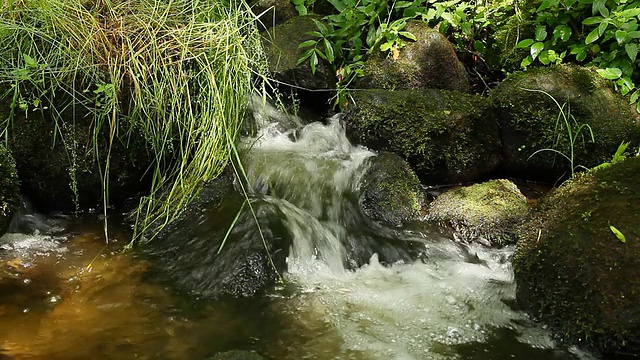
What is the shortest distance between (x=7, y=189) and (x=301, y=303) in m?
1.76

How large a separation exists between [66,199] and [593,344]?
9.56 ft

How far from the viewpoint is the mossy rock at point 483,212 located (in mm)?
3086

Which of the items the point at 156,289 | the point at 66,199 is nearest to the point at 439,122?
the point at 156,289

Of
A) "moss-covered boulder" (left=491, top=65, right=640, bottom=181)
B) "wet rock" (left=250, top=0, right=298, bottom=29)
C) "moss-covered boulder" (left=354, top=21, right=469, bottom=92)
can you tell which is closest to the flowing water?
"moss-covered boulder" (left=491, top=65, right=640, bottom=181)

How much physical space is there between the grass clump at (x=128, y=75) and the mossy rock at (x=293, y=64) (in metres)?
1.16

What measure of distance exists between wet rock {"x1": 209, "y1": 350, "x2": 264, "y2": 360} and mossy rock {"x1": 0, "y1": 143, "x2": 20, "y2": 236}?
160cm

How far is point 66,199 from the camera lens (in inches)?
124

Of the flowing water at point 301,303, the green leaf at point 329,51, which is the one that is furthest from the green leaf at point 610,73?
the green leaf at point 329,51

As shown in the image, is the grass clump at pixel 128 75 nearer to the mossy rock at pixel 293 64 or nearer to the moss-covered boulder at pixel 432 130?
the moss-covered boulder at pixel 432 130

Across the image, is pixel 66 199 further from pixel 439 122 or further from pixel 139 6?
pixel 439 122

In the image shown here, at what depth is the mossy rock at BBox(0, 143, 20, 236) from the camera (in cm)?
281

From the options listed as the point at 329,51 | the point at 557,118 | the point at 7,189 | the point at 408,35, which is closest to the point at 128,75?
the point at 7,189

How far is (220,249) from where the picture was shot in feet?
8.86

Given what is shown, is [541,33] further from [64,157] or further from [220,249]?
[64,157]
